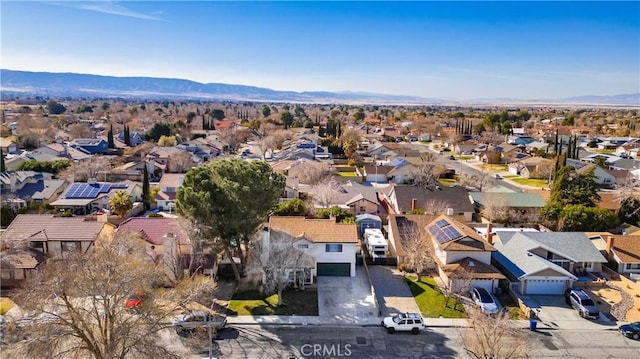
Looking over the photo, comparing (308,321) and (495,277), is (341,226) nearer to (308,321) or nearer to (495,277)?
(308,321)

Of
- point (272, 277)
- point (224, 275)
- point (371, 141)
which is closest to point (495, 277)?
point (272, 277)

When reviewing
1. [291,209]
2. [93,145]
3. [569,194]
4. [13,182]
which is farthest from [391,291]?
[93,145]

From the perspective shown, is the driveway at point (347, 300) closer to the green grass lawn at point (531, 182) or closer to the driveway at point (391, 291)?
the driveway at point (391, 291)

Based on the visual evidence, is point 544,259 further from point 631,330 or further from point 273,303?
point 273,303

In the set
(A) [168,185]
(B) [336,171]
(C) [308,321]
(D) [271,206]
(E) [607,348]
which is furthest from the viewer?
(B) [336,171]

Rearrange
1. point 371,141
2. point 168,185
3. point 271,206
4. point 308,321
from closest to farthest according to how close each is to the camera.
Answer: point 308,321 → point 271,206 → point 168,185 → point 371,141

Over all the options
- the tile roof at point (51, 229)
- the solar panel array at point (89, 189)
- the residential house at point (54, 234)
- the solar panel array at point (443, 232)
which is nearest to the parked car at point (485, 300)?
the solar panel array at point (443, 232)
